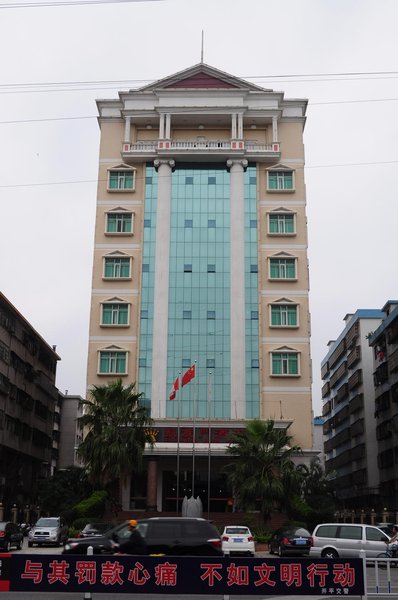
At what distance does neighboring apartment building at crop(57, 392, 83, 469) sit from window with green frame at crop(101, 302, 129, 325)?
179 feet

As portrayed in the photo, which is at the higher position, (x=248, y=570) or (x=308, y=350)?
(x=308, y=350)

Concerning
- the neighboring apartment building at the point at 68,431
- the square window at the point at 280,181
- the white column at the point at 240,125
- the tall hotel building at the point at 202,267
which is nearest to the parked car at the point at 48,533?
the tall hotel building at the point at 202,267

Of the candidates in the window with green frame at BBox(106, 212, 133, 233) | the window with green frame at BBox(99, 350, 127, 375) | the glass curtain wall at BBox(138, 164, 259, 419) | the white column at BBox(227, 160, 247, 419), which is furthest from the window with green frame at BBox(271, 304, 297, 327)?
the window with green frame at BBox(106, 212, 133, 233)

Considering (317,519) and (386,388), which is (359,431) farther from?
(317,519)

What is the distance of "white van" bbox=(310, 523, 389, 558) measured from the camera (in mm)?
28094

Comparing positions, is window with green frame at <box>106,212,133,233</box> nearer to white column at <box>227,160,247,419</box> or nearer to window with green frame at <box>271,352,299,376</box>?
white column at <box>227,160,247,419</box>

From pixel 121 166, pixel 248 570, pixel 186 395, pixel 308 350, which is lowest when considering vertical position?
pixel 248 570

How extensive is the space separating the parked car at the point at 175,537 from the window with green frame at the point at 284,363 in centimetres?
3736

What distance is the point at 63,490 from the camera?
190 ft

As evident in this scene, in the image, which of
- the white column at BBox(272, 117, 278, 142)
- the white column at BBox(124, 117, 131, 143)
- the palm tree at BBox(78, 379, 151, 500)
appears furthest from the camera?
the white column at BBox(124, 117, 131, 143)

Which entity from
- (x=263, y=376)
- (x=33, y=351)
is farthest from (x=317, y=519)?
(x=33, y=351)

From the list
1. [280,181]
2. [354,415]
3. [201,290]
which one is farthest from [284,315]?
[354,415]

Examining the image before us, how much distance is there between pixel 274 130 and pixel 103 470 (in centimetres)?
3490

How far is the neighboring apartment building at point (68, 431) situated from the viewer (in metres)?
110
